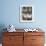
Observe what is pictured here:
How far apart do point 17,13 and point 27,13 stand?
32 centimetres

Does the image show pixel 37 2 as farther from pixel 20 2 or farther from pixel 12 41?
pixel 12 41

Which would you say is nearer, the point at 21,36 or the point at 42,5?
the point at 21,36

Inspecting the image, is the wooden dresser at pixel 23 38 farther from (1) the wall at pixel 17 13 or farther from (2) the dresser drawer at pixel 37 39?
(1) the wall at pixel 17 13

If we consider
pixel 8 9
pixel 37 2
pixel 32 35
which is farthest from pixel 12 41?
pixel 37 2

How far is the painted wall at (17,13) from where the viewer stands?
3928mm

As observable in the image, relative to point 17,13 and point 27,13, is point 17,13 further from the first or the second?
point 27,13

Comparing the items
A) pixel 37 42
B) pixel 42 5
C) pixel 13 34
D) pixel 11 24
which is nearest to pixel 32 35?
pixel 37 42

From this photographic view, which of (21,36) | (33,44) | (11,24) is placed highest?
(11,24)

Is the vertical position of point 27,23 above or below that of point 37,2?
below

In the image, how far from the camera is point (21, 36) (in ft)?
11.4

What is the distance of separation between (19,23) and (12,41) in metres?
0.72

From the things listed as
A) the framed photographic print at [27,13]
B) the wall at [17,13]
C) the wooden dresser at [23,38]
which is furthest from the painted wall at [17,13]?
the wooden dresser at [23,38]

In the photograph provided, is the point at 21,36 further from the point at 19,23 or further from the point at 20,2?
the point at 20,2

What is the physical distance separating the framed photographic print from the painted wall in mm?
103
